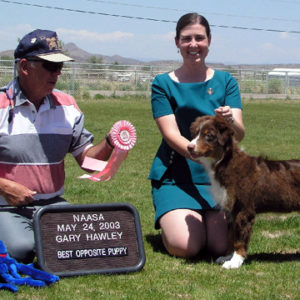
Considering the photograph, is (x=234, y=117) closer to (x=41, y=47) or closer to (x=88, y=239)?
(x=88, y=239)

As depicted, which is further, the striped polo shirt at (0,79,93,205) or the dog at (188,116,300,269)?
the dog at (188,116,300,269)

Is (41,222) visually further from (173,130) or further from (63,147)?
(173,130)

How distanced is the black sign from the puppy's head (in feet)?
2.28

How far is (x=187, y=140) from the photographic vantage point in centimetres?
531

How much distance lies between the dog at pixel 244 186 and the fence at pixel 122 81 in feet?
84.7

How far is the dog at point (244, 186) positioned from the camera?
192 inches

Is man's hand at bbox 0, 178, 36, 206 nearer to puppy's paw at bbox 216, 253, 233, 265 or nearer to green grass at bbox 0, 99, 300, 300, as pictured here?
green grass at bbox 0, 99, 300, 300

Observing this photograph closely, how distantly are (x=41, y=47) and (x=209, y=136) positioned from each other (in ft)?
4.60

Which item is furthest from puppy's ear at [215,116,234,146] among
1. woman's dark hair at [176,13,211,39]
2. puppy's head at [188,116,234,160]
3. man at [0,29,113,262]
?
woman's dark hair at [176,13,211,39]

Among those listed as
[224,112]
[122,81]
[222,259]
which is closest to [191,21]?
[224,112]

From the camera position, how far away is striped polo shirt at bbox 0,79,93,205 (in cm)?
462

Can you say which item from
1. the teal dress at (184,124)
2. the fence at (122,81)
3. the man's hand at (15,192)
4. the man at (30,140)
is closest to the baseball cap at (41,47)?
the man at (30,140)

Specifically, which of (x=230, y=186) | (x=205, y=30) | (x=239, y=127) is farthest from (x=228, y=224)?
(x=205, y=30)

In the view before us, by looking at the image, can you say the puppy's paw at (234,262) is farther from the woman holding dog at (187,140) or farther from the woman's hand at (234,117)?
the woman's hand at (234,117)
